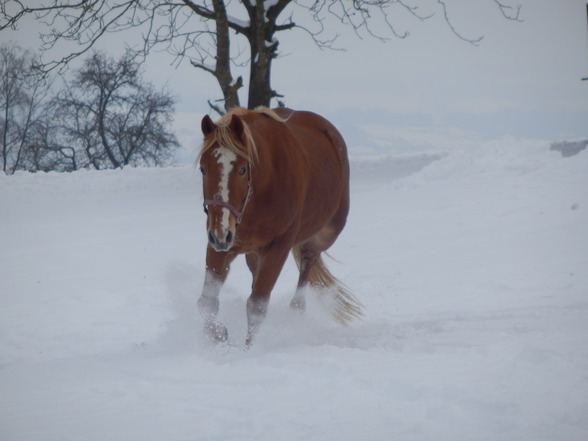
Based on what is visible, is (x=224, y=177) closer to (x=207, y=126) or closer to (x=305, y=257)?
(x=207, y=126)

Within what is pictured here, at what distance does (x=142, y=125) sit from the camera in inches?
977

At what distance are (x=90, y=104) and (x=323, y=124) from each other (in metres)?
20.8

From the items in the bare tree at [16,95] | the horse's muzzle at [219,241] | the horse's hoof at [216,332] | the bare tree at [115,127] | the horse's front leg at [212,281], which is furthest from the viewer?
the bare tree at [115,127]

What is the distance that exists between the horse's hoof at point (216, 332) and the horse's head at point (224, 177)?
0.73m

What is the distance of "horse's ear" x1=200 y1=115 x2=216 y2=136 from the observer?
400cm

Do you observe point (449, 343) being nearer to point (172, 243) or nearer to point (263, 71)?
point (263, 71)

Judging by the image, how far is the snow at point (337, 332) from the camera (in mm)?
2738

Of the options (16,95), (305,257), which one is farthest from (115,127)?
(305,257)

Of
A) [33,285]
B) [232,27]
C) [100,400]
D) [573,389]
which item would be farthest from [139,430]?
[232,27]

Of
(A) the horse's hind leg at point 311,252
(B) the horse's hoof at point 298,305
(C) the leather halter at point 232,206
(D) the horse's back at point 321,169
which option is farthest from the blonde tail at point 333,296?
(C) the leather halter at point 232,206

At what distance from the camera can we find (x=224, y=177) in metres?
3.86

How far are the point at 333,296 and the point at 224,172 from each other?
251cm

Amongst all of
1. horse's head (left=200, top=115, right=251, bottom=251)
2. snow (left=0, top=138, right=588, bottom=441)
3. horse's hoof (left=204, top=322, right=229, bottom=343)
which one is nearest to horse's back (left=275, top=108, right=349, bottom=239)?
snow (left=0, top=138, right=588, bottom=441)

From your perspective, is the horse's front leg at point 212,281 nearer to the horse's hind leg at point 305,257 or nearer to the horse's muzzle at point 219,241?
the horse's muzzle at point 219,241
